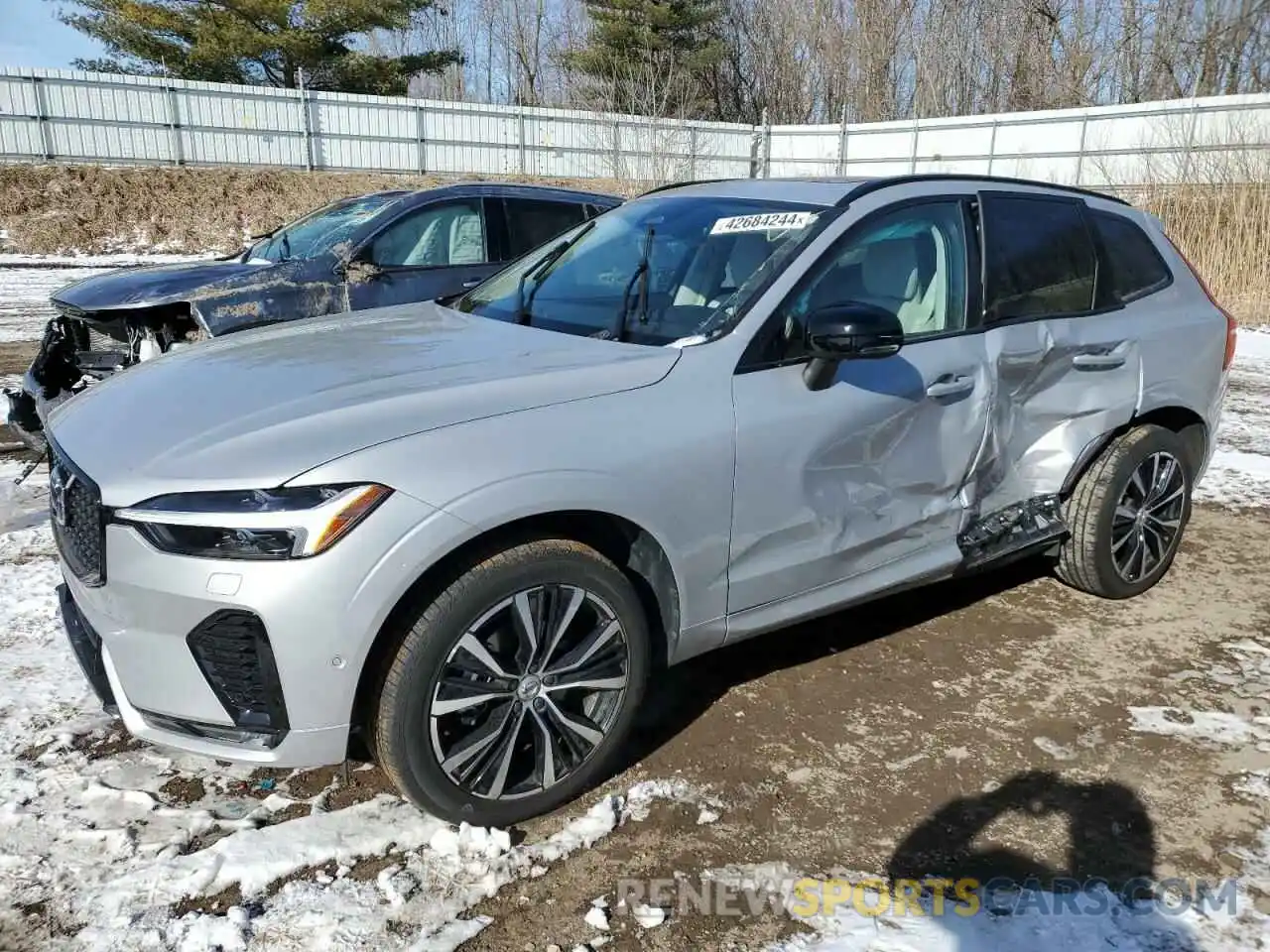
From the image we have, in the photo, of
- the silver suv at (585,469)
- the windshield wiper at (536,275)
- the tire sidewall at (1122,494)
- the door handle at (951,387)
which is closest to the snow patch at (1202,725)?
the silver suv at (585,469)

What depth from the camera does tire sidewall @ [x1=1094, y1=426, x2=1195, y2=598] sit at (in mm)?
4094

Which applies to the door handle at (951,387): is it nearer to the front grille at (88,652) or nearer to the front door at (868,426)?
the front door at (868,426)

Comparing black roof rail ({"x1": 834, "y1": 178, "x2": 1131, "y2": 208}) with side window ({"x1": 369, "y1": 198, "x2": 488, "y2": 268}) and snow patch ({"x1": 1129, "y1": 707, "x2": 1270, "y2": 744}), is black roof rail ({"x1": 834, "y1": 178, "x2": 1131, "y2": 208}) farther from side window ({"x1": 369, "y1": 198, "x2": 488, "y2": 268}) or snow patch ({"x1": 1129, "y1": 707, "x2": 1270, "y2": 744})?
side window ({"x1": 369, "y1": 198, "x2": 488, "y2": 268})

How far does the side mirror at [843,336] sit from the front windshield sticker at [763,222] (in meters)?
0.47

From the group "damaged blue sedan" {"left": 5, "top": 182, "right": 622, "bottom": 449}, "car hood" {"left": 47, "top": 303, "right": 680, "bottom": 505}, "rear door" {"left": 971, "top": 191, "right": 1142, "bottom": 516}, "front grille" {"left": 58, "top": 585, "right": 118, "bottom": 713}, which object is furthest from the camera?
"damaged blue sedan" {"left": 5, "top": 182, "right": 622, "bottom": 449}

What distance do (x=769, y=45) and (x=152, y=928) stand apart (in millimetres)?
42640

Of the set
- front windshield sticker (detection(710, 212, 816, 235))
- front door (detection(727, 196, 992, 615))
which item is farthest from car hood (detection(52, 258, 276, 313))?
front door (detection(727, 196, 992, 615))

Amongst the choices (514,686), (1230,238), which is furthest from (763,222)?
(1230,238)

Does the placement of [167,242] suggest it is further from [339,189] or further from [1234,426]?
→ [1234,426]

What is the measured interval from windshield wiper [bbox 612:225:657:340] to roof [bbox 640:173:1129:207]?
1.51 feet

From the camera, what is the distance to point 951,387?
3.43 metres

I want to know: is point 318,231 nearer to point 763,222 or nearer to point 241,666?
point 763,222

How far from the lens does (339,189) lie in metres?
25.4

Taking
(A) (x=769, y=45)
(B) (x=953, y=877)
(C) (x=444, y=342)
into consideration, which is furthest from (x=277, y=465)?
(A) (x=769, y=45)
